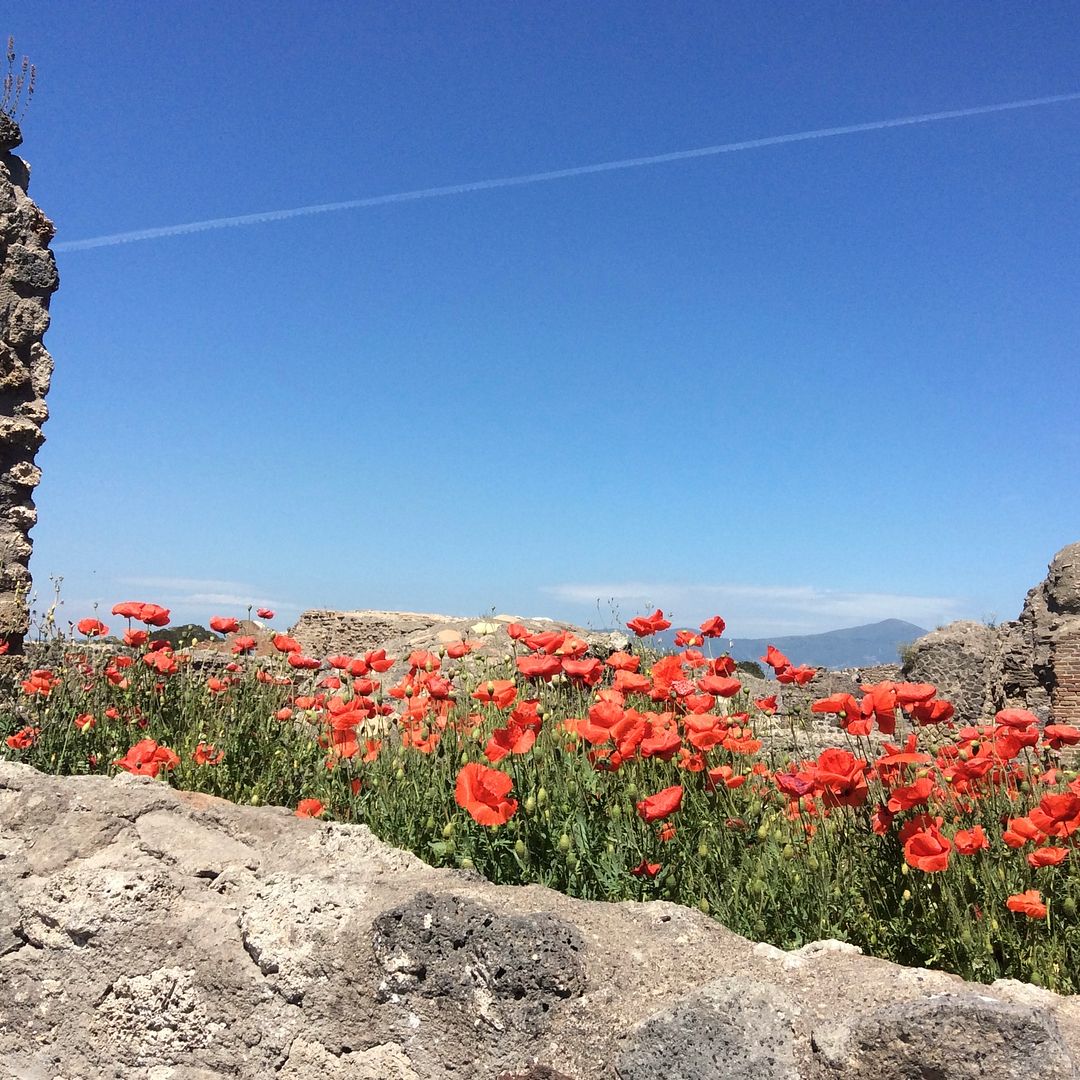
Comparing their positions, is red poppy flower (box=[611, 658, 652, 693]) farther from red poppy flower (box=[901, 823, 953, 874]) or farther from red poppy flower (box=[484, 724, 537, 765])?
red poppy flower (box=[901, 823, 953, 874])

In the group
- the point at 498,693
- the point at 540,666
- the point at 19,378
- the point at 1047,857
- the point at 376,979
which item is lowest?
the point at 376,979

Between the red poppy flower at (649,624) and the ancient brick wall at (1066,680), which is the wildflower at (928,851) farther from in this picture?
the ancient brick wall at (1066,680)

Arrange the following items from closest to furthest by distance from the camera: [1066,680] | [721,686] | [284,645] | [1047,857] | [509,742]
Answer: [1047,857] → [509,742] → [721,686] → [284,645] → [1066,680]

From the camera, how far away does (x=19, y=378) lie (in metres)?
5.84

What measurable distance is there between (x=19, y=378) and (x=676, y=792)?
4.93 meters

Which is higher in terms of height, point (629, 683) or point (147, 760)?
point (629, 683)

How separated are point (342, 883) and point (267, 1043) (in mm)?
494

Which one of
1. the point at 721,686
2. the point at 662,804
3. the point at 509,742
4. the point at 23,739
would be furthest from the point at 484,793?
the point at 23,739

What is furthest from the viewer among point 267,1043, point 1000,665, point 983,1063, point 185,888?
point 1000,665

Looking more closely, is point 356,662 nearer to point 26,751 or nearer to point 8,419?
point 26,751

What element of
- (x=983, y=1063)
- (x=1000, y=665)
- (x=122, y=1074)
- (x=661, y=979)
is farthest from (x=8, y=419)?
(x=1000, y=665)

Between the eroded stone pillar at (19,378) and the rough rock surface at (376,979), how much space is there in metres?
2.67

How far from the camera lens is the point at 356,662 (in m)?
4.78

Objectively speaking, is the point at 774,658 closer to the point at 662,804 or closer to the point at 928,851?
the point at 662,804
